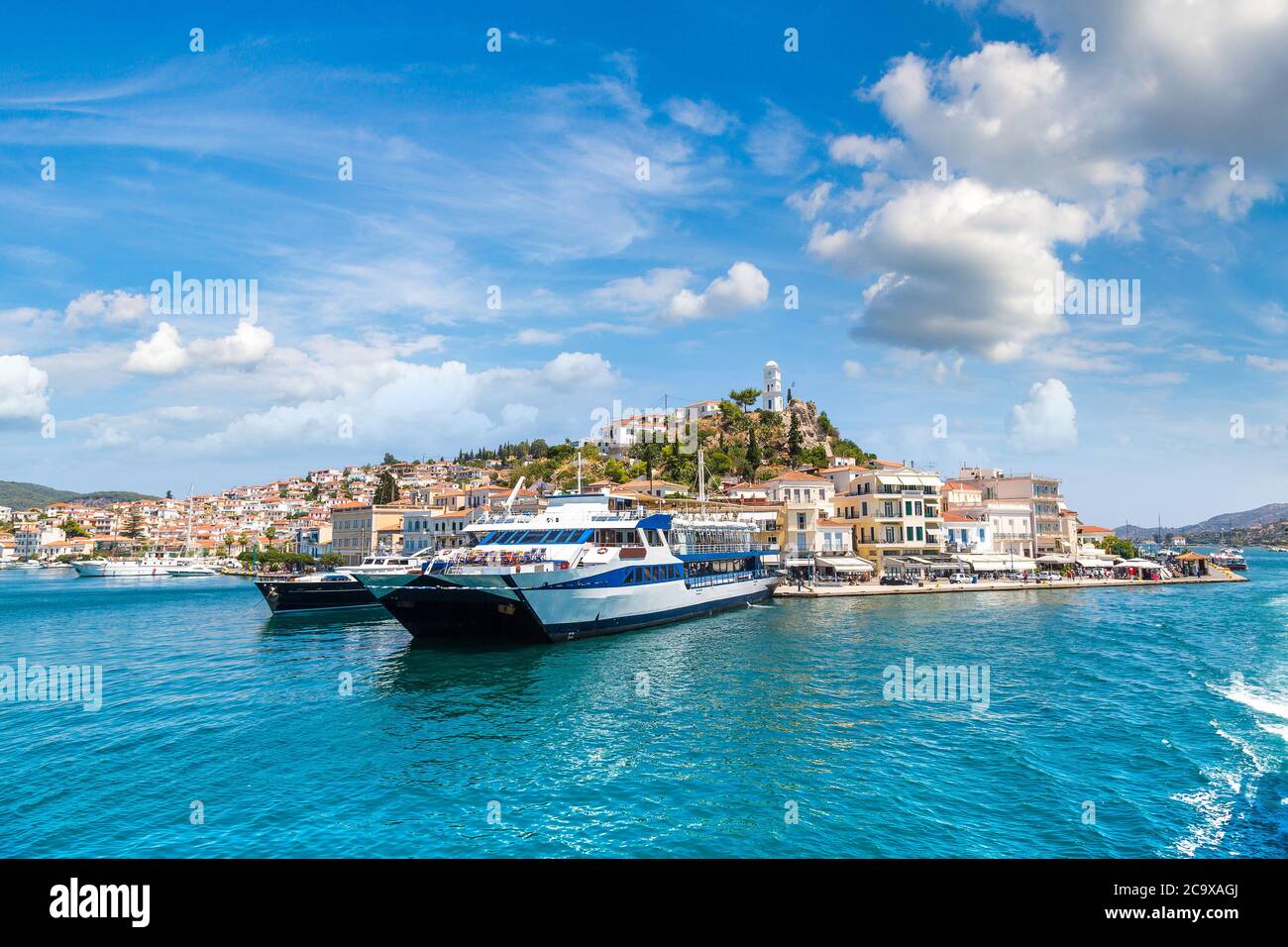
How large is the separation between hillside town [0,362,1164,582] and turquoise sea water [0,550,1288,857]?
18.1 meters

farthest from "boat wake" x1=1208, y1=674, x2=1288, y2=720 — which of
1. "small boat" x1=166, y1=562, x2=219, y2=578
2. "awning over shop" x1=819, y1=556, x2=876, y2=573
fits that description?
"small boat" x1=166, y1=562, x2=219, y2=578

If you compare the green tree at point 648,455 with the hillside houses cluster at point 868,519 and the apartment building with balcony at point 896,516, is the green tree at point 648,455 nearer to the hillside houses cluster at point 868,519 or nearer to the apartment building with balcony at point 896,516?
the hillside houses cluster at point 868,519

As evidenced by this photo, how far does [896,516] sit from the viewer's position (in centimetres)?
6612

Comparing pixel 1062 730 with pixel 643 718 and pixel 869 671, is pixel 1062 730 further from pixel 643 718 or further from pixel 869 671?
pixel 643 718

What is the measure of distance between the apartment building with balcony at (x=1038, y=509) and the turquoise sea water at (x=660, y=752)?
43.5 m

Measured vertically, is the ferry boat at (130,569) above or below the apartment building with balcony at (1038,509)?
below

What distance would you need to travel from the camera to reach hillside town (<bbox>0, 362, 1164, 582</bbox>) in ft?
217

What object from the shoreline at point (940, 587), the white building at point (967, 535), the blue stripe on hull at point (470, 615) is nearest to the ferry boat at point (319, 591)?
the blue stripe on hull at point (470, 615)

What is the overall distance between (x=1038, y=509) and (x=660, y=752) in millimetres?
72556

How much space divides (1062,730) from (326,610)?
4864cm

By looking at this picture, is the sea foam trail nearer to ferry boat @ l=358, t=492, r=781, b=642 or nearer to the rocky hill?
ferry boat @ l=358, t=492, r=781, b=642

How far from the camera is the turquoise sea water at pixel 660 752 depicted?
42.7ft

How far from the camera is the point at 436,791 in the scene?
49.9 ft
